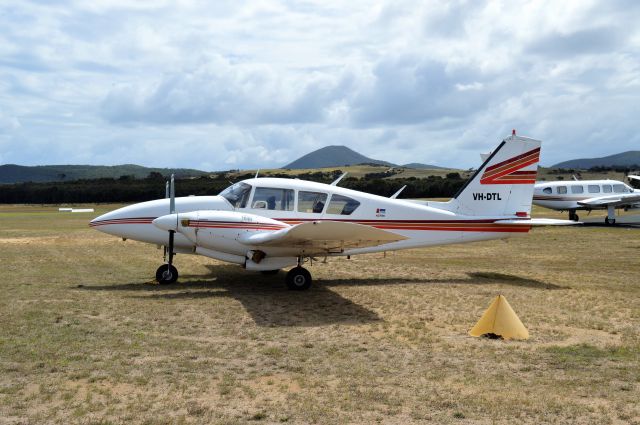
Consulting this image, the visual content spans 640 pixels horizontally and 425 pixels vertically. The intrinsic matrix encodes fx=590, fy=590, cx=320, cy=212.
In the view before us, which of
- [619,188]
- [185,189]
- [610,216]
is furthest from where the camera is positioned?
[185,189]

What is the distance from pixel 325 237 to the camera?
1152cm

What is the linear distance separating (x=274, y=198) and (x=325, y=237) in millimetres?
2560

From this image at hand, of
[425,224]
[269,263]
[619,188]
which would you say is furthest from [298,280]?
[619,188]

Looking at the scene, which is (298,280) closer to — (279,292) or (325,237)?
(279,292)

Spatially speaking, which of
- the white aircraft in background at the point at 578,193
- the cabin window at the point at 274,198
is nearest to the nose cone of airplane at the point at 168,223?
the cabin window at the point at 274,198

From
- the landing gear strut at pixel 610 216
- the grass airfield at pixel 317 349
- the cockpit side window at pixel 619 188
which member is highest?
the cockpit side window at pixel 619 188

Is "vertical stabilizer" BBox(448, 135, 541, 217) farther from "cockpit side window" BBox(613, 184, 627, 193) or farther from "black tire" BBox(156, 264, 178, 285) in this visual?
"cockpit side window" BBox(613, 184, 627, 193)

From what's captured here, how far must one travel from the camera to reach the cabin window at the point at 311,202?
13.7m

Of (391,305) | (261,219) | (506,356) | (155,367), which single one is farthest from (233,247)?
(506,356)

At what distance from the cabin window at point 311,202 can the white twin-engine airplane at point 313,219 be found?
2 cm

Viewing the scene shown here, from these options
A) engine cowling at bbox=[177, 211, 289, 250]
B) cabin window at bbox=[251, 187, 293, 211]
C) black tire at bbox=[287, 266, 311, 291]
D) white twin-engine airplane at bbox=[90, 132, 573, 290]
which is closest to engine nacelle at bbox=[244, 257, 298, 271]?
white twin-engine airplane at bbox=[90, 132, 573, 290]

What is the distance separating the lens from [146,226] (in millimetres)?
13250

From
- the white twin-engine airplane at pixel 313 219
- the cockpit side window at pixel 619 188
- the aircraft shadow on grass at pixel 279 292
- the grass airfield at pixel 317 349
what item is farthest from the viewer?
the cockpit side window at pixel 619 188

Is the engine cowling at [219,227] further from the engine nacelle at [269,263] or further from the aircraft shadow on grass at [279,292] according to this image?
the aircraft shadow on grass at [279,292]
